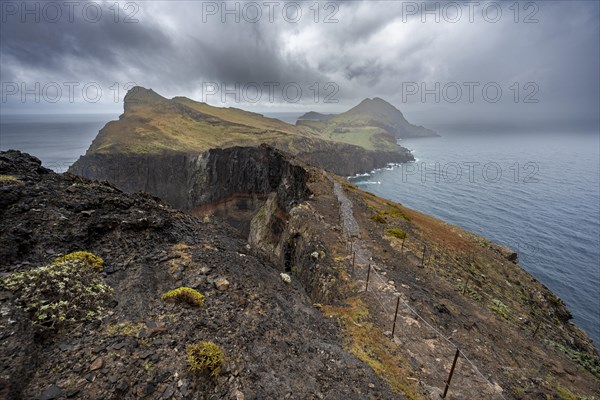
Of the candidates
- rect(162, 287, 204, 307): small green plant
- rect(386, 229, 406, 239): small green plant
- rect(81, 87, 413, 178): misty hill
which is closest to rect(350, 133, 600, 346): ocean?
rect(81, 87, 413, 178): misty hill

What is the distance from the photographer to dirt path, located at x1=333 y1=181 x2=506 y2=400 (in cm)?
1145

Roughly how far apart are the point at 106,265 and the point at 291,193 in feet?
135

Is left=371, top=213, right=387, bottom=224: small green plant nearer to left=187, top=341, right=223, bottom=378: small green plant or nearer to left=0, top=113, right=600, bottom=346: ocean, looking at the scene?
left=187, top=341, right=223, bottom=378: small green plant

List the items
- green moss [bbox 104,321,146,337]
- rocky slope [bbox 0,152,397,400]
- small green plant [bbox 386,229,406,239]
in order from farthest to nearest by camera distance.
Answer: small green plant [bbox 386,229,406,239] → green moss [bbox 104,321,146,337] → rocky slope [bbox 0,152,397,400]

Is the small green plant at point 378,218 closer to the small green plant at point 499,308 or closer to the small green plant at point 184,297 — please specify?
the small green plant at point 499,308

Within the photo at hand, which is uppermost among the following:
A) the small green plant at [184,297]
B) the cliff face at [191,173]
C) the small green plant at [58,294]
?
the cliff face at [191,173]

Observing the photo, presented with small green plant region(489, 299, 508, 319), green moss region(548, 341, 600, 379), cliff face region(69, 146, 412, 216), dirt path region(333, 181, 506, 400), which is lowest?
green moss region(548, 341, 600, 379)

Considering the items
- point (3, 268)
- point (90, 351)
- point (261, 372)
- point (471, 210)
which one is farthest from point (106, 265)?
point (471, 210)

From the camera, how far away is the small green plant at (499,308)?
20.9 m

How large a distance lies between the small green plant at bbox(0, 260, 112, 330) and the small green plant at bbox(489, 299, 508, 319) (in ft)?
80.5

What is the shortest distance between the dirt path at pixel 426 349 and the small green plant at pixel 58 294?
40.1 ft

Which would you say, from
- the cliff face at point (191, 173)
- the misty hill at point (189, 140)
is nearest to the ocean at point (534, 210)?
the misty hill at point (189, 140)

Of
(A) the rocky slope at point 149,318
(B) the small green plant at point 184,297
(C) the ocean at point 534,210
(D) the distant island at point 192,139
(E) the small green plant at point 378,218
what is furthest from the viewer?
(D) the distant island at point 192,139

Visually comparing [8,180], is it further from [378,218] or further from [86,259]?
[378,218]
